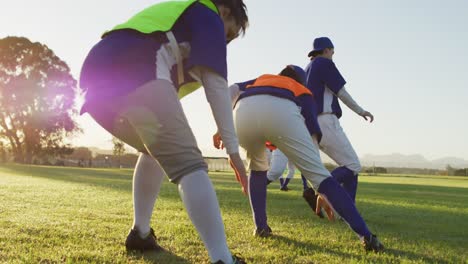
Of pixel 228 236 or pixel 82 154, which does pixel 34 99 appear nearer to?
pixel 82 154

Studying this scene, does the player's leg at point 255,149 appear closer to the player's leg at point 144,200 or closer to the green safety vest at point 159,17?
the player's leg at point 144,200

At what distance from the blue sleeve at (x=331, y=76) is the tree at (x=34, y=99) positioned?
44.7 m

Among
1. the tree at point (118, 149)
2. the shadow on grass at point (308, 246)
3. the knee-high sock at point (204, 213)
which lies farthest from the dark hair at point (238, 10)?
the tree at point (118, 149)

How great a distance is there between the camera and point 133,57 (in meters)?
2.62

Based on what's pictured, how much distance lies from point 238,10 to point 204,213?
126 centimetres

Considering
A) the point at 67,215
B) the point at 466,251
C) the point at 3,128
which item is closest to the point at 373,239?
the point at 466,251

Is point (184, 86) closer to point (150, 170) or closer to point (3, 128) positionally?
point (150, 170)

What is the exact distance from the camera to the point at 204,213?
255 cm

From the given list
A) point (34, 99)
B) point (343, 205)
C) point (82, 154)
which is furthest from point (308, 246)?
point (82, 154)

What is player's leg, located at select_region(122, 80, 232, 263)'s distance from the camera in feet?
8.32

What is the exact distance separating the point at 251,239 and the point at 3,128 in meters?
47.1

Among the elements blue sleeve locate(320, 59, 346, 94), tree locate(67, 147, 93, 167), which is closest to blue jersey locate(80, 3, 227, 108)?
blue sleeve locate(320, 59, 346, 94)

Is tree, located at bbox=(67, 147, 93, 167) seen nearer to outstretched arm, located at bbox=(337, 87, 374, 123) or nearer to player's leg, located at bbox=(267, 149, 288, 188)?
player's leg, located at bbox=(267, 149, 288, 188)

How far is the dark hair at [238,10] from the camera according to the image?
290 centimetres
